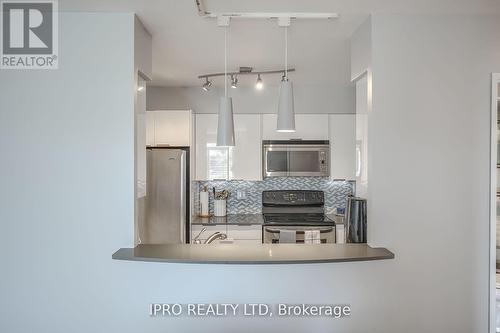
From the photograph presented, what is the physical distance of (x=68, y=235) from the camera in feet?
6.93

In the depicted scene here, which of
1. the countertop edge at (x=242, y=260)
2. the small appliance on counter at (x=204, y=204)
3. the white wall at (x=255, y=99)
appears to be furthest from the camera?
the small appliance on counter at (x=204, y=204)

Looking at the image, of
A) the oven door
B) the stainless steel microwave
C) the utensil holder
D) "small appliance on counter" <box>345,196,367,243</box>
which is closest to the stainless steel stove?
the oven door

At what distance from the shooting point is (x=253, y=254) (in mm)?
1964

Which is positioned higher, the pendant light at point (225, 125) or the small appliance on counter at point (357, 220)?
the pendant light at point (225, 125)

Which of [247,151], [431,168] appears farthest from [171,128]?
[431,168]

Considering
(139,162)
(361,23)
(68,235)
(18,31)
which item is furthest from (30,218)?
(361,23)

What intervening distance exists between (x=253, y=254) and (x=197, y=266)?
43 cm

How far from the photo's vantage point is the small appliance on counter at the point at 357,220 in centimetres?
223

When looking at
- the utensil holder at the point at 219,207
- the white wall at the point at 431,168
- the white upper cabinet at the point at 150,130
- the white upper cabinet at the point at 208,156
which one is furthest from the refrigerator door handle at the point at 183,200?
the white wall at the point at 431,168

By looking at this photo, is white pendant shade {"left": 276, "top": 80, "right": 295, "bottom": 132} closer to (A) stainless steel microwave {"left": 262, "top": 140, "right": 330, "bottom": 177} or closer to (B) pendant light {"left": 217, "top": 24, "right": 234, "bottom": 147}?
(B) pendant light {"left": 217, "top": 24, "right": 234, "bottom": 147}

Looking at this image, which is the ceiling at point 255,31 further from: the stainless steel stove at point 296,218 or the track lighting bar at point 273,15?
the stainless steel stove at point 296,218

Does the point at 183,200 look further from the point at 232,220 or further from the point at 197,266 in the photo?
the point at 197,266

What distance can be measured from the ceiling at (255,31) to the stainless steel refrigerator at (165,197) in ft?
3.22

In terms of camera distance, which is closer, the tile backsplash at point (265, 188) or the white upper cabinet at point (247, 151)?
the white upper cabinet at point (247, 151)
